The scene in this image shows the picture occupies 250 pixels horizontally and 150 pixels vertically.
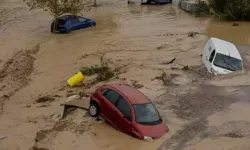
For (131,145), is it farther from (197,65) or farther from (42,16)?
(42,16)

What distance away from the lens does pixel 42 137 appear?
47.8 feet

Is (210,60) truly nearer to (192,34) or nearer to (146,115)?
(146,115)

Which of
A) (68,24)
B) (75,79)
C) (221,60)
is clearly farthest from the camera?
(68,24)

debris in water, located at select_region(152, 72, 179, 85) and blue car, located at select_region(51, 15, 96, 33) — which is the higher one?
blue car, located at select_region(51, 15, 96, 33)

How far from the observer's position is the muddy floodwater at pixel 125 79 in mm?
14258

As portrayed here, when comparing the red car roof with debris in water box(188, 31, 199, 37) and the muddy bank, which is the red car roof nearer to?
the muddy bank

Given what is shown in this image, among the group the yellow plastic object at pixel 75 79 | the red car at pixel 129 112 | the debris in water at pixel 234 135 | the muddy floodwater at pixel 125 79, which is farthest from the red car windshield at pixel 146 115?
the yellow plastic object at pixel 75 79

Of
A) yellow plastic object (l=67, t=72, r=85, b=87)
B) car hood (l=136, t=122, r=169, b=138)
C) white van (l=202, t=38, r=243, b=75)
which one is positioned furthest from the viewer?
white van (l=202, t=38, r=243, b=75)

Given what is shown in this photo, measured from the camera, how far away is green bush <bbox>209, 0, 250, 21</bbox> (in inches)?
1273

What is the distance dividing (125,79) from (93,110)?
4.75 meters

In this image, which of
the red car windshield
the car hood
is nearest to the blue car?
the red car windshield

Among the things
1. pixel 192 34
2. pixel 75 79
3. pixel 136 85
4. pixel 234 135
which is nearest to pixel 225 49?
pixel 136 85

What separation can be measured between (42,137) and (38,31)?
17083mm

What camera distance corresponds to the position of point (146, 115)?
14.3 m
